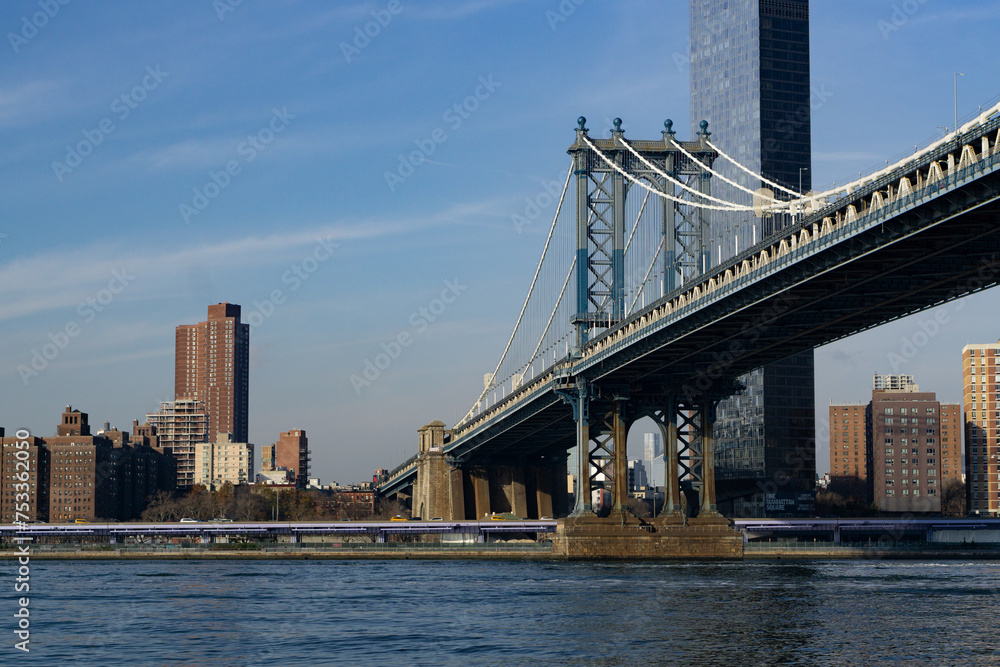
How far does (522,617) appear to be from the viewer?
157ft

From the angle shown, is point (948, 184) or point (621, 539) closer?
point (948, 184)

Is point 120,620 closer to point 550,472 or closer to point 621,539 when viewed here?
point 621,539

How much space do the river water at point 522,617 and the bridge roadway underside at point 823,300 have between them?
1236 cm

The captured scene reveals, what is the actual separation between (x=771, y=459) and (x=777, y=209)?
93.4m

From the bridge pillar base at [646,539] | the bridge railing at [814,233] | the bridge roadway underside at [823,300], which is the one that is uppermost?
the bridge railing at [814,233]

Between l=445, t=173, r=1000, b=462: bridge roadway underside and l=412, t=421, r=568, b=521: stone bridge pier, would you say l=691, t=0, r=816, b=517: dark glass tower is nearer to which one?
l=412, t=421, r=568, b=521: stone bridge pier

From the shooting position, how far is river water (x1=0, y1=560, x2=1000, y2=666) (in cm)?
3741

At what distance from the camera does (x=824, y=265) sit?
186 feet

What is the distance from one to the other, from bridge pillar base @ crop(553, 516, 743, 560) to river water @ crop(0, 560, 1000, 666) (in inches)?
399

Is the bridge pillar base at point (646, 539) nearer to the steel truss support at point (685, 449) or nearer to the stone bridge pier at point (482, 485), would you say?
the steel truss support at point (685, 449)

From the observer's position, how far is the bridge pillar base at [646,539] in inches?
A: 3381

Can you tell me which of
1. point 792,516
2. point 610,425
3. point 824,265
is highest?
point 824,265

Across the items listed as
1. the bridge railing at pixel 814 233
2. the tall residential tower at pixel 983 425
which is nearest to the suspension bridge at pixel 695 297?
the bridge railing at pixel 814 233

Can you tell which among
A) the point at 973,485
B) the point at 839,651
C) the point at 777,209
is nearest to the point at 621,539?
the point at 777,209
